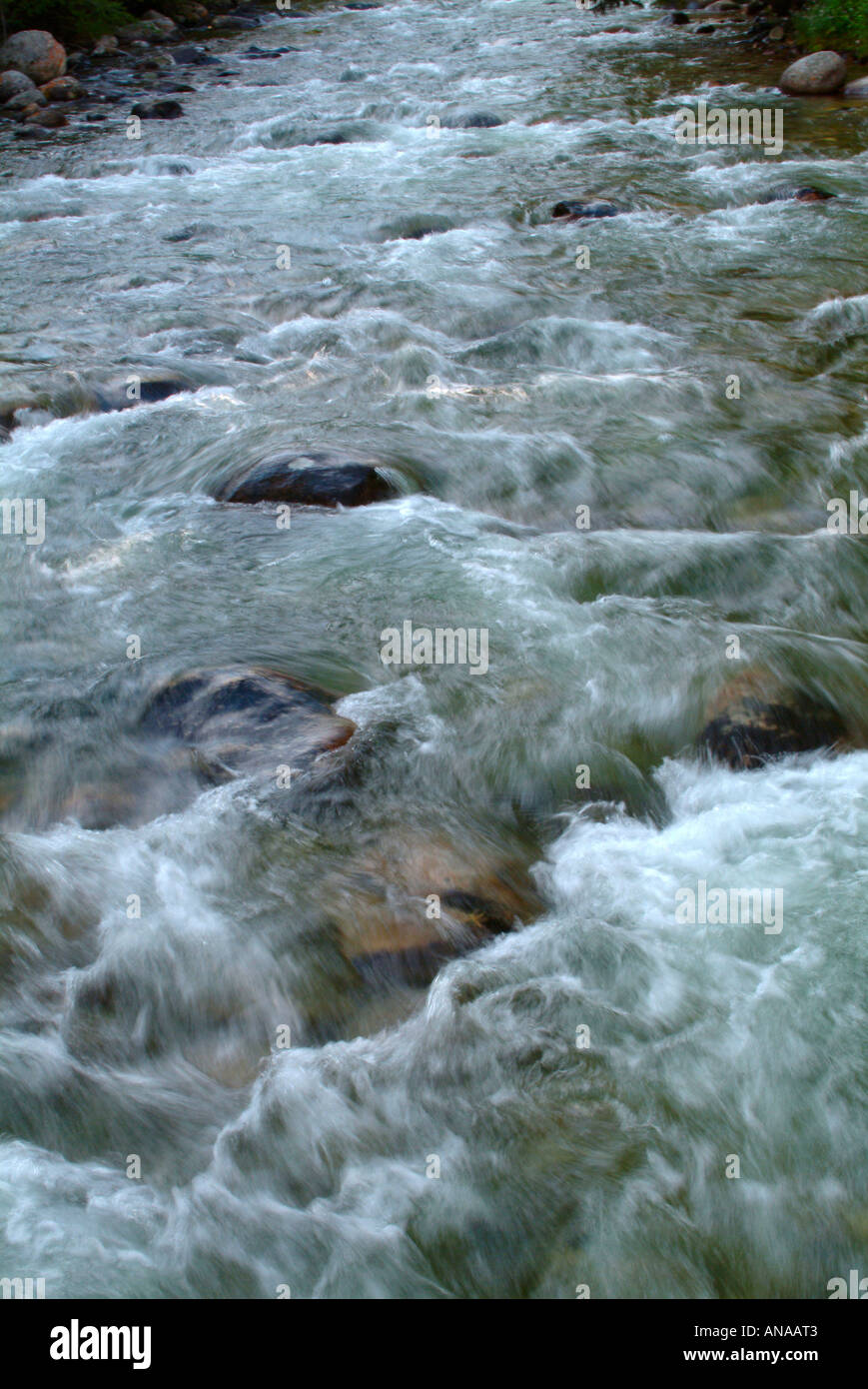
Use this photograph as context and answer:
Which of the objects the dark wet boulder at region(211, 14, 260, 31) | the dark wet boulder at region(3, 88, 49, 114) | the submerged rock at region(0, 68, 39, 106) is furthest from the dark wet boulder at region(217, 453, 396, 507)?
the dark wet boulder at region(211, 14, 260, 31)

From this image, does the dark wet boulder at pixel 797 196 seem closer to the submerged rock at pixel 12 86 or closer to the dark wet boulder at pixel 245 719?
the dark wet boulder at pixel 245 719

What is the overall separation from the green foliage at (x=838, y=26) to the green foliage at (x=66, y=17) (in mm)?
13032

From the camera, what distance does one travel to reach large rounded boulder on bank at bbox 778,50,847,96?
1462 cm

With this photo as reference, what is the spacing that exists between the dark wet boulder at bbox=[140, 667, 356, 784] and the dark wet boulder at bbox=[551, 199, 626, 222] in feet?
26.7

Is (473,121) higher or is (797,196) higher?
(473,121)

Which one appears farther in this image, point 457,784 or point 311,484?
point 311,484

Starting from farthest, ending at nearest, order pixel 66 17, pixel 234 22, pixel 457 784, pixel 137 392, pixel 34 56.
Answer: pixel 234 22, pixel 66 17, pixel 34 56, pixel 137 392, pixel 457 784

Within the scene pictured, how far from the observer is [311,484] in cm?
662

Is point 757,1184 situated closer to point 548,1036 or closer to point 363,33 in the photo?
point 548,1036

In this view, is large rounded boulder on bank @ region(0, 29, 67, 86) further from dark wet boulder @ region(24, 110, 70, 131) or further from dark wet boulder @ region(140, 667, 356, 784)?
dark wet boulder @ region(140, 667, 356, 784)

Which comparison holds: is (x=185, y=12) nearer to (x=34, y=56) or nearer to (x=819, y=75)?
(x=34, y=56)

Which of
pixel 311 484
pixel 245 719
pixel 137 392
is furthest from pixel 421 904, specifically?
pixel 137 392

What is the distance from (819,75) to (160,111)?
963cm

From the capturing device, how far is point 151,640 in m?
5.47
